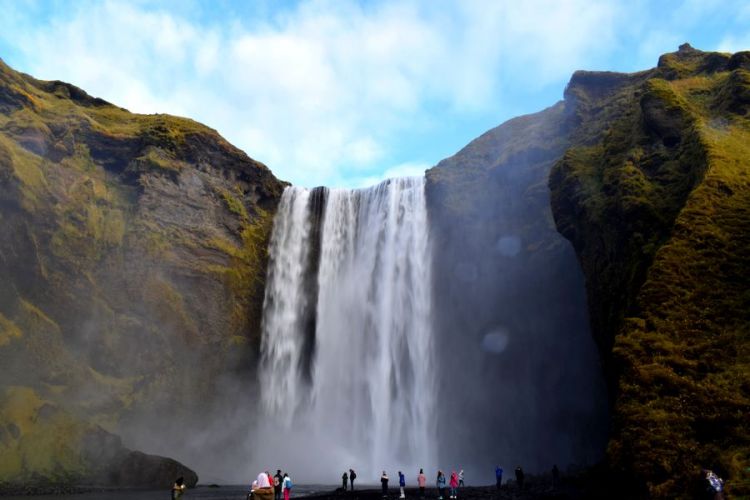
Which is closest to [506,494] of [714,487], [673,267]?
[673,267]

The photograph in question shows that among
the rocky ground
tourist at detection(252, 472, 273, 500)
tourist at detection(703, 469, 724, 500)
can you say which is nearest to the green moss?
the rocky ground

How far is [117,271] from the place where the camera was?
149 feet

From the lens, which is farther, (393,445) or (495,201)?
(495,201)

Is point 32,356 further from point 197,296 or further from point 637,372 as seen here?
point 637,372

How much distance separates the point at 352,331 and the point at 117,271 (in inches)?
817

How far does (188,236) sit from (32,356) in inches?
634

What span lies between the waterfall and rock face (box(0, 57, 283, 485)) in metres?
3.25

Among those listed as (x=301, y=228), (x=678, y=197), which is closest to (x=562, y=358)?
(x=678, y=197)

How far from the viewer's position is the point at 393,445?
4522cm

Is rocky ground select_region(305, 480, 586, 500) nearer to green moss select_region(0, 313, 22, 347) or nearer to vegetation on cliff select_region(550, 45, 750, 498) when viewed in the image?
vegetation on cliff select_region(550, 45, 750, 498)

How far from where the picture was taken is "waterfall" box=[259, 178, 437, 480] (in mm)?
46344

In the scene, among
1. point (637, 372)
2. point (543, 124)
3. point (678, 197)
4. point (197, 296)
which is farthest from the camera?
point (543, 124)

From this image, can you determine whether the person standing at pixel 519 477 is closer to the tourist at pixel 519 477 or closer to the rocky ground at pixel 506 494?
the tourist at pixel 519 477

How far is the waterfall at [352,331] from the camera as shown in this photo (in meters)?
46.3
